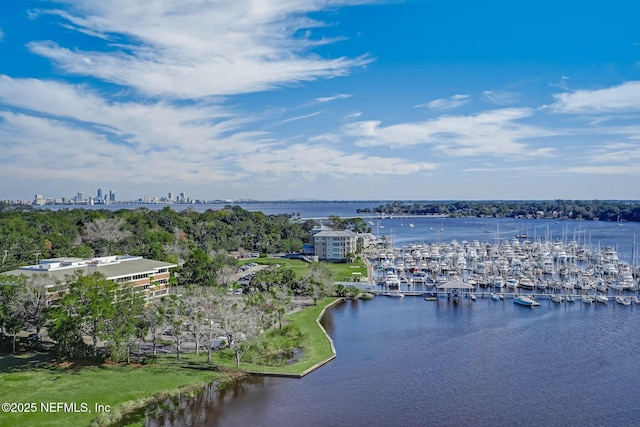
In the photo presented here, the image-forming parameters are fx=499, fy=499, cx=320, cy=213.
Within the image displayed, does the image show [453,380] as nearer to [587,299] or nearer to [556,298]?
[556,298]

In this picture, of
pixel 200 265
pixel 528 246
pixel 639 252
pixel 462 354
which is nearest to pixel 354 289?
pixel 200 265

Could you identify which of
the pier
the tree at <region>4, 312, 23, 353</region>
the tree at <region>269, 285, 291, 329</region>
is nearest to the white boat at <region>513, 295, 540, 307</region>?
the pier

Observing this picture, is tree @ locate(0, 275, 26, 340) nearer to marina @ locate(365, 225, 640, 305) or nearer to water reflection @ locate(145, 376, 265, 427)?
water reflection @ locate(145, 376, 265, 427)

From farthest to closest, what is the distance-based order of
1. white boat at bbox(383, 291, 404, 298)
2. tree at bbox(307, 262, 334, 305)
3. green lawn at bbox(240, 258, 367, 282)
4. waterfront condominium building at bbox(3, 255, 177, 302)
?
green lawn at bbox(240, 258, 367, 282)
white boat at bbox(383, 291, 404, 298)
tree at bbox(307, 262, 334, 305)
waterfront condominium building at bbox(3, 255, 177, 302)

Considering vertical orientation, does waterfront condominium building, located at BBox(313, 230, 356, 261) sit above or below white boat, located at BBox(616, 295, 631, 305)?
above

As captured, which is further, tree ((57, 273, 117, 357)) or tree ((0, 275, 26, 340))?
tree ((0, 275, 26, 340))

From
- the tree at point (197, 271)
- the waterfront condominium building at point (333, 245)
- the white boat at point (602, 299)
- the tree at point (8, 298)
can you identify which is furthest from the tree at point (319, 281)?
the white boat at point (602, 299)
